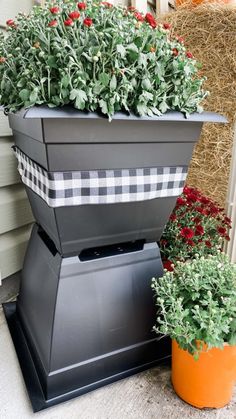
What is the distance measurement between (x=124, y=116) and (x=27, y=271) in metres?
0.75

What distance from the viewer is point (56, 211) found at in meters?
0.87

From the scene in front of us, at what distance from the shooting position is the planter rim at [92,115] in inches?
27.7

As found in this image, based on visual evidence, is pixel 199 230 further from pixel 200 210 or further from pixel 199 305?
pixel 199 305

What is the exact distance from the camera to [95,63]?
75 centimetres

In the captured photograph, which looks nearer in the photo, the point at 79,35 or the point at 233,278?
the point at 79,35

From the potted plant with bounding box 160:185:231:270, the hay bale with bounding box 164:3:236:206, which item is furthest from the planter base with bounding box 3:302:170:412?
the hay bale with bounding box 164:3:236:206

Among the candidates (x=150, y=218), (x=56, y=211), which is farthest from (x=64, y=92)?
(x=150, y=218)

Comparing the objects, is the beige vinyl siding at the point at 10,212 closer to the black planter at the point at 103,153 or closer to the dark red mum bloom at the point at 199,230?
the black planter at the point at 103,153

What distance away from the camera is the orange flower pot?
89 cm

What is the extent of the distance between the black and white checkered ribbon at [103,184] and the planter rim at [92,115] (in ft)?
0.51

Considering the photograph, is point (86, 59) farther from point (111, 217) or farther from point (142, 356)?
point (142, 356)

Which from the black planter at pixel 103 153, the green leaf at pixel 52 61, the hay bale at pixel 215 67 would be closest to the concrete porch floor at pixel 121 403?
the black planter at pixel 103 153

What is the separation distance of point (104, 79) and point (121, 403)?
949mm

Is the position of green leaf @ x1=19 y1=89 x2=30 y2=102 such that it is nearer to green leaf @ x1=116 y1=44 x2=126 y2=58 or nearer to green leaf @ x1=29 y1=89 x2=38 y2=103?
green leaf @ x1=29 y1=89 x2=38 y2=103
